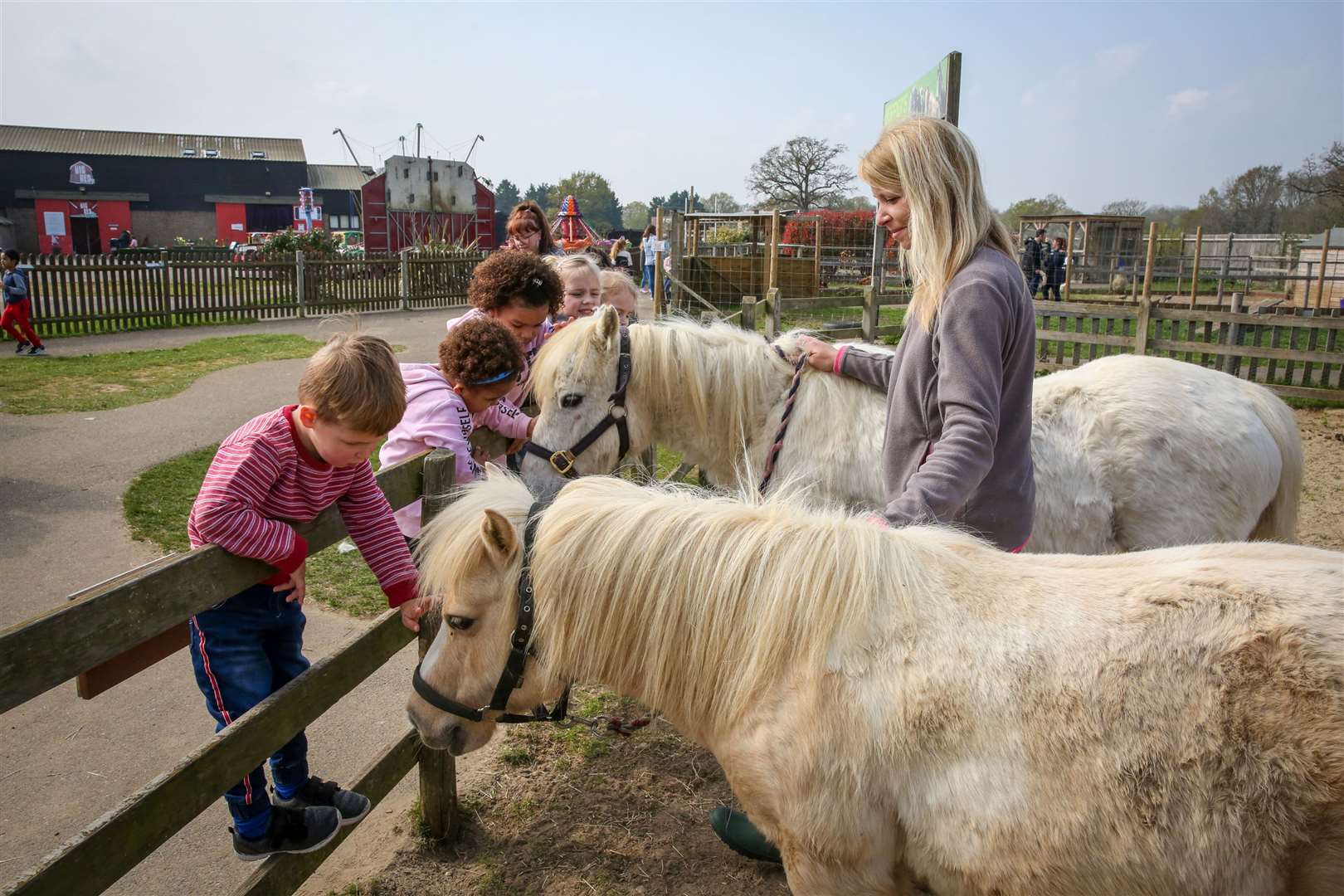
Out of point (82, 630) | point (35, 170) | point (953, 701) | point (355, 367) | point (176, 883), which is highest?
point (35, 170)

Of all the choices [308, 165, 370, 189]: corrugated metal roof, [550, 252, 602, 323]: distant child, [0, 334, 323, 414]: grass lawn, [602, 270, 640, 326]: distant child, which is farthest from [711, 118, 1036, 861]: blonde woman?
[308, 165, 370, 189]: corrugated metal roof

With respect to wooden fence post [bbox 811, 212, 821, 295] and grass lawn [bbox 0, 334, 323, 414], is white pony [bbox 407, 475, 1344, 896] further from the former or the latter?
wooden fence post [bbox 811, 212, 821, 295]

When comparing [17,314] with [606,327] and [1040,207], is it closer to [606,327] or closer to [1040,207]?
[606,327]

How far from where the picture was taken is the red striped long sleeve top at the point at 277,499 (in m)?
2.01

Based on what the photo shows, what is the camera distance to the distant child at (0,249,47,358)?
491 inches

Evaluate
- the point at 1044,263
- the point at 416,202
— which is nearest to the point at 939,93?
the point at 1044,263

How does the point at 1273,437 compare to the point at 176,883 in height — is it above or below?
above

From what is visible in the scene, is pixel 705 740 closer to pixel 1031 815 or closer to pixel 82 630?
pixel 1031 815

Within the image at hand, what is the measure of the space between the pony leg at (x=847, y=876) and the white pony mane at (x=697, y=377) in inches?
77.4

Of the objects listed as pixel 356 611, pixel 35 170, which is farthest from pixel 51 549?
pixel 35 170

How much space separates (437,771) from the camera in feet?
9.11

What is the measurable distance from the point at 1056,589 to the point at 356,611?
4.16 metres

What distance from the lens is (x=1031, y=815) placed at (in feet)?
4.95

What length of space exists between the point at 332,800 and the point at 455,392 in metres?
1.52
